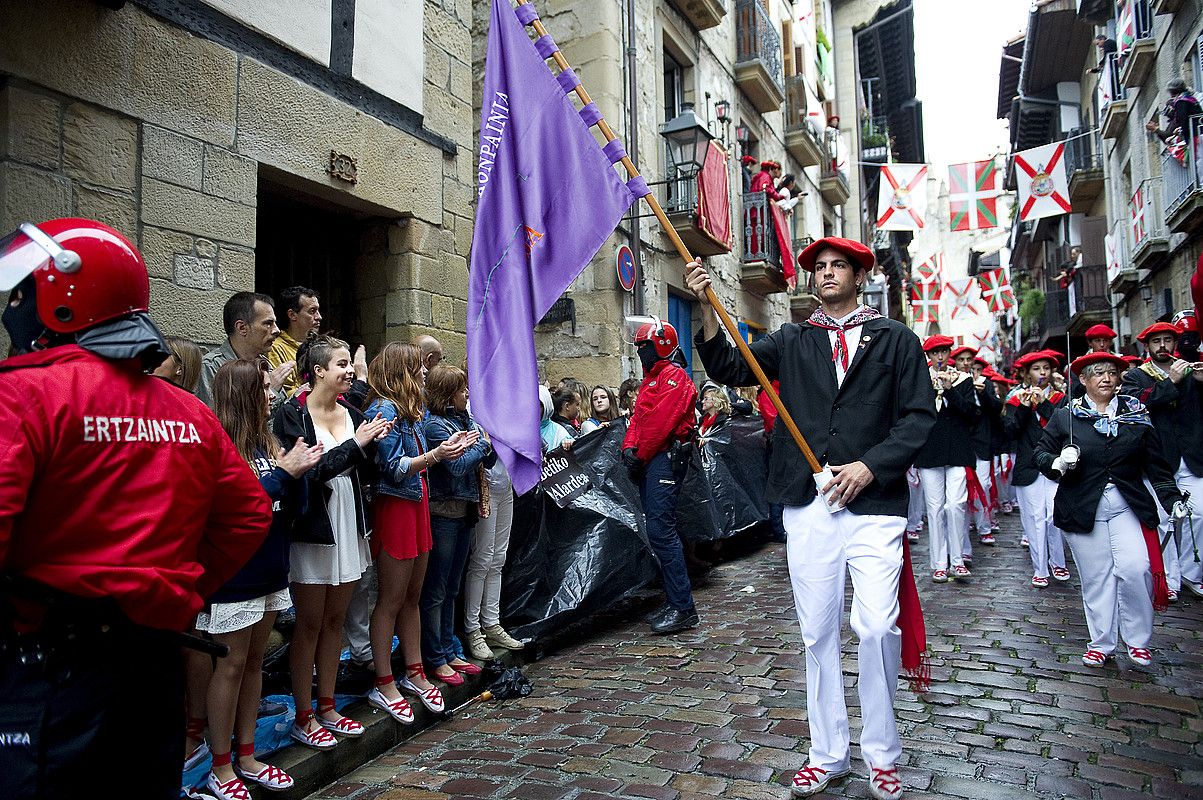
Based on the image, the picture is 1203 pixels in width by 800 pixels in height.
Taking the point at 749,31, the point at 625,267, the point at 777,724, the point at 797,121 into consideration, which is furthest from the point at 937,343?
the point at 797,121

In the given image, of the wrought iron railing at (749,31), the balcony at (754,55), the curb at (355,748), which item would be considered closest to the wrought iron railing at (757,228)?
the balcony at (754,55)

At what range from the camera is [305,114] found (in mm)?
5742

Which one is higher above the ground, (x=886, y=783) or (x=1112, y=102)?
(x=1112, y=102)

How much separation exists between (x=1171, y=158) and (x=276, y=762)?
1625cm

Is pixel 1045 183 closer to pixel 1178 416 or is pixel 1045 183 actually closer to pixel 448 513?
pixel 1178 416

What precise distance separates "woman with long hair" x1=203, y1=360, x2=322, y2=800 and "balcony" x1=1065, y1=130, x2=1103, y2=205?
2280cm

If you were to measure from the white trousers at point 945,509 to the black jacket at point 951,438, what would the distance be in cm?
8

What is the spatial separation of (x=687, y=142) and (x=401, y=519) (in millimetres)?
8141

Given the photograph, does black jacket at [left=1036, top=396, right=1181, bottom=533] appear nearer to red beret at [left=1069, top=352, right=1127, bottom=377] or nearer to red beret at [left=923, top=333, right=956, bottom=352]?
red beret at [left=1069, top=352, right=1127, bottom=377]

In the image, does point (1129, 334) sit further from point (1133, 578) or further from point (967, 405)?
point (1133, 578)

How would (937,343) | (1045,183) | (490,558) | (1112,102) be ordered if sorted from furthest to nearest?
1. (1112,102)
2. (1045,183)
3. (937,343)
4. (490,558)

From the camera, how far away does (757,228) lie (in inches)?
623


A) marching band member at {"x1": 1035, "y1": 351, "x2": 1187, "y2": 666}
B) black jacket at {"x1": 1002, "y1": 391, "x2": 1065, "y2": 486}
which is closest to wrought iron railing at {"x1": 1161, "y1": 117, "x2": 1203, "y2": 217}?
black jacket at {"x1": 1002, "y1": 391, "x2": 1065, "y2": 486}

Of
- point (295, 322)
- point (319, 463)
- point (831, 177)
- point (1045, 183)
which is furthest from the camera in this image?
point (831, 177)
